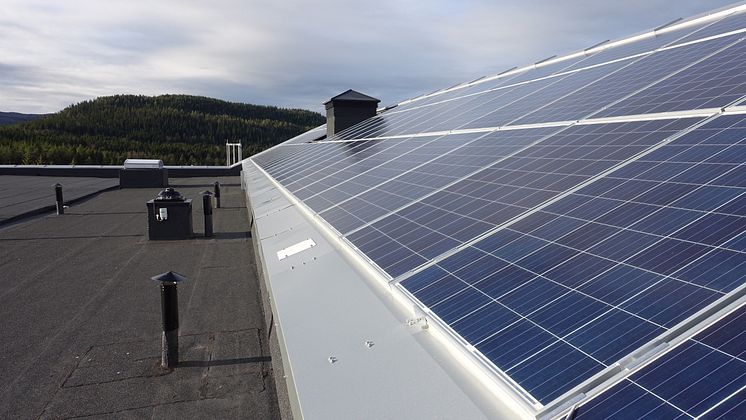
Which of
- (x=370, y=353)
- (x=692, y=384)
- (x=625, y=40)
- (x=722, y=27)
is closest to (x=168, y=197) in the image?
(x=370, y=353)

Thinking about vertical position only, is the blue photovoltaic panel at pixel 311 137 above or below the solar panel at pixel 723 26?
below

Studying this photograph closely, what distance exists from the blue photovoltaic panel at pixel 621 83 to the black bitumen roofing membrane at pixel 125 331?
26.8 ft

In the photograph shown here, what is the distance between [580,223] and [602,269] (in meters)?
1.18

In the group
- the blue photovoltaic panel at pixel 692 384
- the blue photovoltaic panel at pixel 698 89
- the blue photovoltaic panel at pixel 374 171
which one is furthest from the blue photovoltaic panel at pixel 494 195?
the blue photovoltaic panel at pixel 692 384

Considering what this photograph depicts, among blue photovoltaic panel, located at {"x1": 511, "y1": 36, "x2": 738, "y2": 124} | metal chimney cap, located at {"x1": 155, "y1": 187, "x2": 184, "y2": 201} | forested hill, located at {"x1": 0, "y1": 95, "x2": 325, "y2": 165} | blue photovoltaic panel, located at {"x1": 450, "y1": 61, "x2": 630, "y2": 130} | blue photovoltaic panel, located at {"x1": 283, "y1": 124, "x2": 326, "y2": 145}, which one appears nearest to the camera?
blue photovoltaic panel, located at {"x1": 511, "y1": 36, "x2": 738, "y2": 124}

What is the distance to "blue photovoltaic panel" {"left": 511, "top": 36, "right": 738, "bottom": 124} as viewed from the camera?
37.3 ft

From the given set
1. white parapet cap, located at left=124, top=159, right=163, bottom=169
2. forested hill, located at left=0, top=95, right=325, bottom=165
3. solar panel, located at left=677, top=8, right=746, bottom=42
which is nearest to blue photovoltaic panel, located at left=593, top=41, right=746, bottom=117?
solar panel, located at left=677, top=8, right=746, bottom=42

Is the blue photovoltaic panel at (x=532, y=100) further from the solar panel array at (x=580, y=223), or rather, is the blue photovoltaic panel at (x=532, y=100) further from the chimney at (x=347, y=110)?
the chimney at (x=347, y=110)

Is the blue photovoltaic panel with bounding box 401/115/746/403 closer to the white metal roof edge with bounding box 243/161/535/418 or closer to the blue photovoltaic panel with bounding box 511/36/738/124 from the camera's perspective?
the white metal roof edge with bounding box 243/161/535/418

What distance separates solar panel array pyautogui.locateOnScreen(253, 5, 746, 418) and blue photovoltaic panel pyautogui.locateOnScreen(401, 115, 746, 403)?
0.02m

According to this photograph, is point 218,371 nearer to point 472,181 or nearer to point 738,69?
point 472,181

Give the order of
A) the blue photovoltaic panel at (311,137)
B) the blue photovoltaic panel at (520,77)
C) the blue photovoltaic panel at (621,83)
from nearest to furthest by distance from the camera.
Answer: the blue photovoltaic panel at (621,83), the blue photovoltaic panel at (520,77), the blue photovoltaic panel at (311,137)

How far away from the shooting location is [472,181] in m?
8.91

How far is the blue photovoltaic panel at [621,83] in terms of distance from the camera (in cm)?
1137
